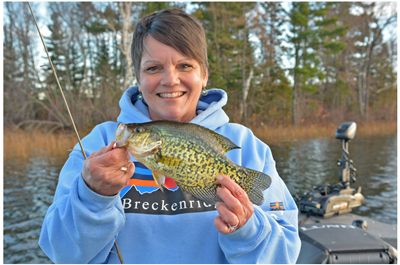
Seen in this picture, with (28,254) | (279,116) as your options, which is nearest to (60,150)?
(28,254)

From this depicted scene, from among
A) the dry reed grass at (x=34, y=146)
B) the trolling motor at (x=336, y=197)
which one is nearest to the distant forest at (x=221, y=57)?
the dry reed grass at (x=34, y=146)

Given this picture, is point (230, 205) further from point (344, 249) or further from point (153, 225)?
point (344, 249)

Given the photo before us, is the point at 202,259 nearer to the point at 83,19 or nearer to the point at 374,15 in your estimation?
the point at 83,19

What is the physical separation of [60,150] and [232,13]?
15650 millimetres

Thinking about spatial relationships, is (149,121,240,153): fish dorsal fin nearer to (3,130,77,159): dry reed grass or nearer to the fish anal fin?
Result: the fish anal fin

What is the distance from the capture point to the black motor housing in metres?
2.97

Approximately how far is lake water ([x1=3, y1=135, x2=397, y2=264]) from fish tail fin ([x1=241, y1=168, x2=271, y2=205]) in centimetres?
592

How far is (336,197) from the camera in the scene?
502 centimetres

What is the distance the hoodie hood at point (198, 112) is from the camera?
2.06 m

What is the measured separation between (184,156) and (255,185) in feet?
1.35

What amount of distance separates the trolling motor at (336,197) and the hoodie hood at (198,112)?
3.59 meters

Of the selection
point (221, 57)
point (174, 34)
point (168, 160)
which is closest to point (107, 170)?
point (168, 160)

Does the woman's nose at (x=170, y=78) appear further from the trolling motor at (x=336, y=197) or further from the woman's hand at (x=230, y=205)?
the trolling motor at (x=336, y=197)

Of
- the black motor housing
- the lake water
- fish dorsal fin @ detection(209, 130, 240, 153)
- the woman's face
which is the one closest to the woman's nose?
the woman's face
